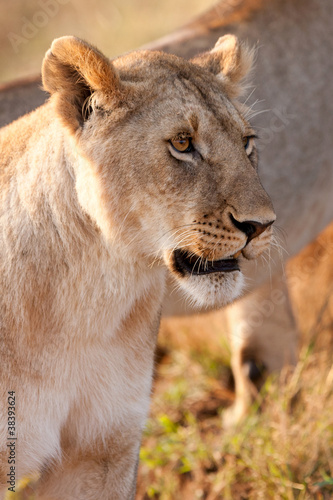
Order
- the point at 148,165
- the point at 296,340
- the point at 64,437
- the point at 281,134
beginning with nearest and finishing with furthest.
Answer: the point at 148,165 → the point at 64,437 → the point at 281,134 → the point at 296,340

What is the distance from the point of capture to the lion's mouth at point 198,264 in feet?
7.54

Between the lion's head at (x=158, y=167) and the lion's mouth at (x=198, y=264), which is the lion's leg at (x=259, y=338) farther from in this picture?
the lion's head at (x=158, y=167)

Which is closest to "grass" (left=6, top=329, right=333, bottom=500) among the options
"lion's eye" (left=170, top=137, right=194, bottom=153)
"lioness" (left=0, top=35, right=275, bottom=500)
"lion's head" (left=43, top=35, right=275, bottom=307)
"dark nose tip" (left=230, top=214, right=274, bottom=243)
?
"lioness" (left=0, top=35, right=275, bottom=500)

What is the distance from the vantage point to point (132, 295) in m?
2.41

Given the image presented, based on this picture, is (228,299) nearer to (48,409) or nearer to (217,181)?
(217,181)

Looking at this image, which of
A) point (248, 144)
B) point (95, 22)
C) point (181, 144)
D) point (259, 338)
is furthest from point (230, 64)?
point (95, 22)

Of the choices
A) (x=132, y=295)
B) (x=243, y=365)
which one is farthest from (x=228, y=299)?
(x=243, y=365)

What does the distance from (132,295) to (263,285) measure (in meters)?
1.97

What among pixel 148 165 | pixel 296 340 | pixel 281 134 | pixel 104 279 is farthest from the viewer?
pixel 296 340

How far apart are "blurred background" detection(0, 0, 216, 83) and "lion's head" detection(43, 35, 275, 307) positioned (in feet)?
25.6

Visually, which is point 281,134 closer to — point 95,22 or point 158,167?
point 158,167

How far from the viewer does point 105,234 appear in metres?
2.26

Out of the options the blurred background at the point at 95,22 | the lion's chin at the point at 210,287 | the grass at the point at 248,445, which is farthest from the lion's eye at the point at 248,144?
the blurred background at the point at 95,22

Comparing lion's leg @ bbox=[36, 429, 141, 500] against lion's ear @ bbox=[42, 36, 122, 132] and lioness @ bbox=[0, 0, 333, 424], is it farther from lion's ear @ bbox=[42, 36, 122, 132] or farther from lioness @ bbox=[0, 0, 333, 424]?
lioness @ bbox=[0, 0, 333, 424]
